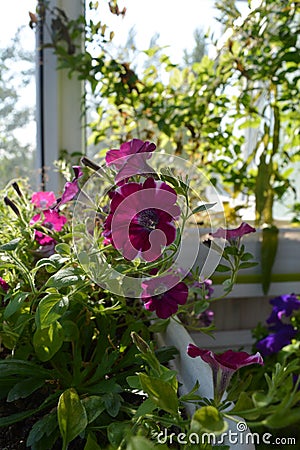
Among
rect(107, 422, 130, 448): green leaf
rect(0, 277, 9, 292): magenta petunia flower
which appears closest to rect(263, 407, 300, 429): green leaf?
rect(107, 422, 130, 448): green leaf

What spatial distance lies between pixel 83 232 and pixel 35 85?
91 centimetres

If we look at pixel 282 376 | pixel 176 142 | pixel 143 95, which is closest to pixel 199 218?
pixel 176 142

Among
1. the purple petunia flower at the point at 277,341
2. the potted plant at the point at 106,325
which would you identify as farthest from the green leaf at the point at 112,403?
the purple petunia flower at the point at 277,341

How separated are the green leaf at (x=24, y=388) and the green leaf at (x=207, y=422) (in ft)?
0.74

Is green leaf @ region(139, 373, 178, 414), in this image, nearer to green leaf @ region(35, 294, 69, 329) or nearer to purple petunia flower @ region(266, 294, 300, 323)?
green leaf @ region(35, 294, 69, 329)

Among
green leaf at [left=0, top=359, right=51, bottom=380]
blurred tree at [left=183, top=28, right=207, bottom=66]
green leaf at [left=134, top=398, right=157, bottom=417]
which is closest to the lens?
green leaf at [left=134, top=398, right=157, bottom=417]

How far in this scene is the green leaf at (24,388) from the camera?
0.47 meters

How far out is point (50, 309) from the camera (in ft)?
1.37

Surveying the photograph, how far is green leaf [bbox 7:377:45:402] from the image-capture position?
466mm

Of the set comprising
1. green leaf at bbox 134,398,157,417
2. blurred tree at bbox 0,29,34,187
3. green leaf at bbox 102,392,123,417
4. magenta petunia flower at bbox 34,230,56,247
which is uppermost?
blurred tree at bbox 0,29,34,187

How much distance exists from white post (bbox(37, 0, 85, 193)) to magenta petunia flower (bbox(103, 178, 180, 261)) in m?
0.89

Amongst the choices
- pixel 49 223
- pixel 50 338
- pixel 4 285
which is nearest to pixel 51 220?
pixel 49 223

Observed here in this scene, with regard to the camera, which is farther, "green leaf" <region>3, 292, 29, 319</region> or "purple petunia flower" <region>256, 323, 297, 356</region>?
"purple petunia flower" <region>256, 323, 297, 356</region>

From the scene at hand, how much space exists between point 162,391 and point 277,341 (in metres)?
0.73
